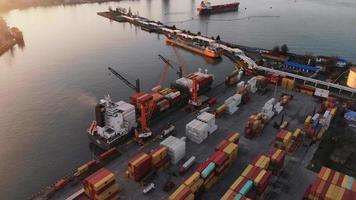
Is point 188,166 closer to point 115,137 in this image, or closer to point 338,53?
point 115,137

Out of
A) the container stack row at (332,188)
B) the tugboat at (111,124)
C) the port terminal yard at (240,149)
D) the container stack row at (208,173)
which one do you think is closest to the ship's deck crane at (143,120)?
the port terminal yard at (240,149)

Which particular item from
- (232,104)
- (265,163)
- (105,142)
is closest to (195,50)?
(232,104)

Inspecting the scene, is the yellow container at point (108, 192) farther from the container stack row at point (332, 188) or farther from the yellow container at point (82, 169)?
the container stack row at point (332, 188)

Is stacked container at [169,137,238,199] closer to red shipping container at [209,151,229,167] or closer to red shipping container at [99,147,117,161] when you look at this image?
red shipping container at [209,151,229,167]

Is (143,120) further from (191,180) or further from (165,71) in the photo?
(165,71)

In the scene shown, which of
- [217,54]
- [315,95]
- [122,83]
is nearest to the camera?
[315,95]

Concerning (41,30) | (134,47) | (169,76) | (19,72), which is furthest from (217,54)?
(41,30)
